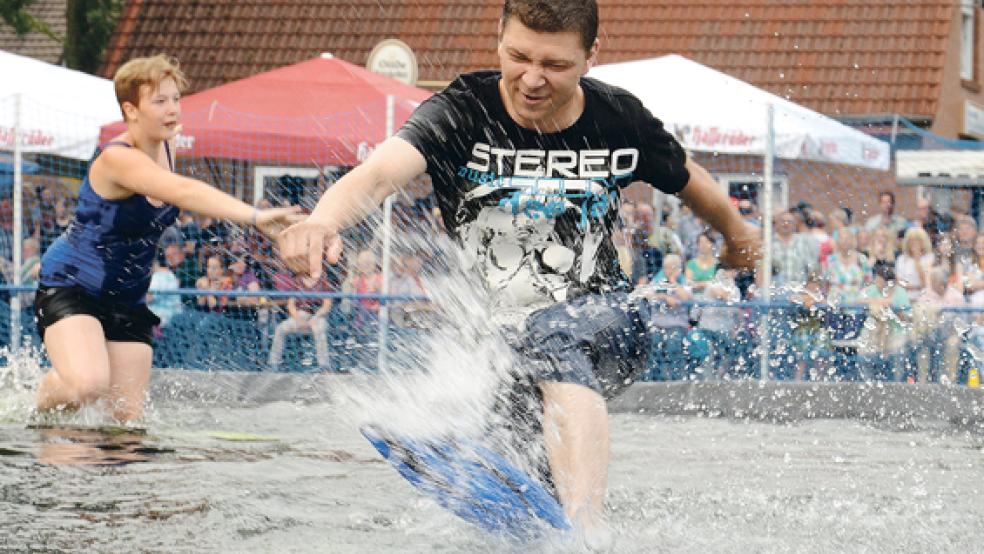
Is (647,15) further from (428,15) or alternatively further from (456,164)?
(456,164)

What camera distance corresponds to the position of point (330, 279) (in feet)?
40.0

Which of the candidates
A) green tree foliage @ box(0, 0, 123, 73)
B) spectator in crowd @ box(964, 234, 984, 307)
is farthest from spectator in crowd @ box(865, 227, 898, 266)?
green tree foliage @ box(0, 0, 123, 73)

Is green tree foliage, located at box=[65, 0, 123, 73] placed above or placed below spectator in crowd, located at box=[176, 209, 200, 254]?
above

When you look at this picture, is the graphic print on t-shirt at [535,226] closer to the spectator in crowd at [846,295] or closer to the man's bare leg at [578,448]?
the man's bare leg at [578,448]

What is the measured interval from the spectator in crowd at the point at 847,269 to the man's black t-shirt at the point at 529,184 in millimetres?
6565

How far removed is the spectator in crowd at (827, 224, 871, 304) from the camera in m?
11.2

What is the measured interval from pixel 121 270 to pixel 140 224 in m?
0.21

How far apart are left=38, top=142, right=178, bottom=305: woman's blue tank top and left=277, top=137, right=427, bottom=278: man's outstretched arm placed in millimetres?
2629

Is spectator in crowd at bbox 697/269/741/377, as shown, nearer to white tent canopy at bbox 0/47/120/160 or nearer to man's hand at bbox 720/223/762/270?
white tent canopy at bbox 0/47/120/160

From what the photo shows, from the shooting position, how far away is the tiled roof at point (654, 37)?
23375mm

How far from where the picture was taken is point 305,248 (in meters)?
3.50

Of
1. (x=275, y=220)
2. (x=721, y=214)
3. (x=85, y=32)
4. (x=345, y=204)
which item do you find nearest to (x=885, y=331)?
(x=721, y=214)

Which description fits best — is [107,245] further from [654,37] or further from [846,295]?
[654,37]

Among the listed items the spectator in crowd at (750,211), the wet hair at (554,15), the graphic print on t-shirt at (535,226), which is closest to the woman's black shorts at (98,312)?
the graphic print on t-shirt at (535,226)
